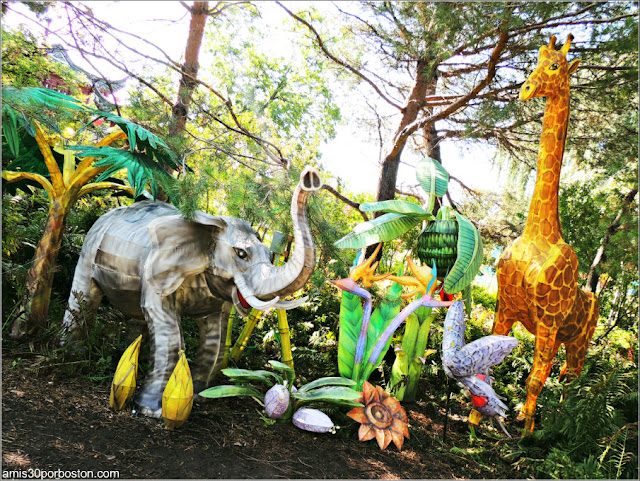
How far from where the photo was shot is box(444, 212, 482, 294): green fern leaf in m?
3.51

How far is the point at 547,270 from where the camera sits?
346 cm

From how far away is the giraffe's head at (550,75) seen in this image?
3.60 m

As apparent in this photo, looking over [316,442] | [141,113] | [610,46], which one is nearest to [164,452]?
[316,442]

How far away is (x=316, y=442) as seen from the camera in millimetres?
3078

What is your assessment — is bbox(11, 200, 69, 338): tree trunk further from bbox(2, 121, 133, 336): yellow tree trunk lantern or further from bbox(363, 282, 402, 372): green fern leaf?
bbox(363, 282, 402, 372): green fern leaf

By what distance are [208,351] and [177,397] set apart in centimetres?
73

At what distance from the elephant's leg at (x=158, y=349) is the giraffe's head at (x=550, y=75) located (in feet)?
10.2

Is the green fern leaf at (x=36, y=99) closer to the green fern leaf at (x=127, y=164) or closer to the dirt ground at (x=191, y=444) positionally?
the green fern leaf at (x=127, y=164)

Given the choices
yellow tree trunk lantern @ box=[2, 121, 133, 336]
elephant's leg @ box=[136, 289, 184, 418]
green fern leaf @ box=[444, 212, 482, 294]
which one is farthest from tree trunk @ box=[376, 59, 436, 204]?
elephant's leg @ box=[136, 289, 184, 418]

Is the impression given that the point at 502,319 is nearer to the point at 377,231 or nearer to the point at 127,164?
the point at 377,231

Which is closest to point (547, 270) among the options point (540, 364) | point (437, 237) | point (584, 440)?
point (540, 364)

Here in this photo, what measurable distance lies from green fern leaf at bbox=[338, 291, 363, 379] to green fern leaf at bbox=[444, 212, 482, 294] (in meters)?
0.72

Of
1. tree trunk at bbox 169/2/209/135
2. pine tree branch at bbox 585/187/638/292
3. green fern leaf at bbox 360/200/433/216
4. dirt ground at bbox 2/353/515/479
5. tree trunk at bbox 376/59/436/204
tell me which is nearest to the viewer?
dirt ground at bbox 2/353/515/479

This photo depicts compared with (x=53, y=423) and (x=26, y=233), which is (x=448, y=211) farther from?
(x=26, y=233)
